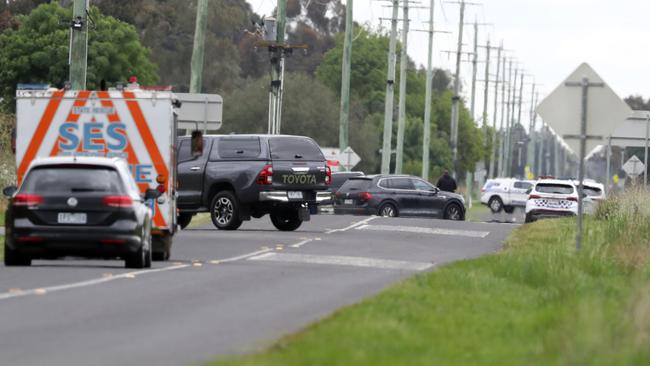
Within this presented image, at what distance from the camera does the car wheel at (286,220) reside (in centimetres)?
3875

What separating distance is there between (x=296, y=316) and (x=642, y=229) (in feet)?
54.0

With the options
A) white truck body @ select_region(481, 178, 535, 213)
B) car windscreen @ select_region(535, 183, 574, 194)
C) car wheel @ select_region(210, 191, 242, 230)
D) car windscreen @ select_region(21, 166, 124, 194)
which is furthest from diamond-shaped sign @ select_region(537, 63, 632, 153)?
white truck body @ select_region(481, 178, 535, 213)

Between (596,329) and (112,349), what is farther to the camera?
(112,349)

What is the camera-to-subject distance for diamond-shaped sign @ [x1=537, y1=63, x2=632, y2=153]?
2483cm

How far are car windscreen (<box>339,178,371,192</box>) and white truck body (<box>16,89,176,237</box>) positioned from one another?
27.7 metres

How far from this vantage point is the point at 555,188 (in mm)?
54094

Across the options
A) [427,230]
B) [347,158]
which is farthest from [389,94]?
[427,230]

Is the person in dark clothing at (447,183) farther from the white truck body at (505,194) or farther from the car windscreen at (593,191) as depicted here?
the white truck body at (505,194)

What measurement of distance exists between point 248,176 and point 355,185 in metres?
17.6

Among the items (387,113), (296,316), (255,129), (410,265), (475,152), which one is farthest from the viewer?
(475,152)

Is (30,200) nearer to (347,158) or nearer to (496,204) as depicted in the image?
(347,158)

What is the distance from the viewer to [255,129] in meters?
102

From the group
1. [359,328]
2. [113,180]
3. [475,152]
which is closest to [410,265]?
→ [113,180]

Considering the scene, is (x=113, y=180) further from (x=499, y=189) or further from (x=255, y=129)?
(x=255, y=129)
